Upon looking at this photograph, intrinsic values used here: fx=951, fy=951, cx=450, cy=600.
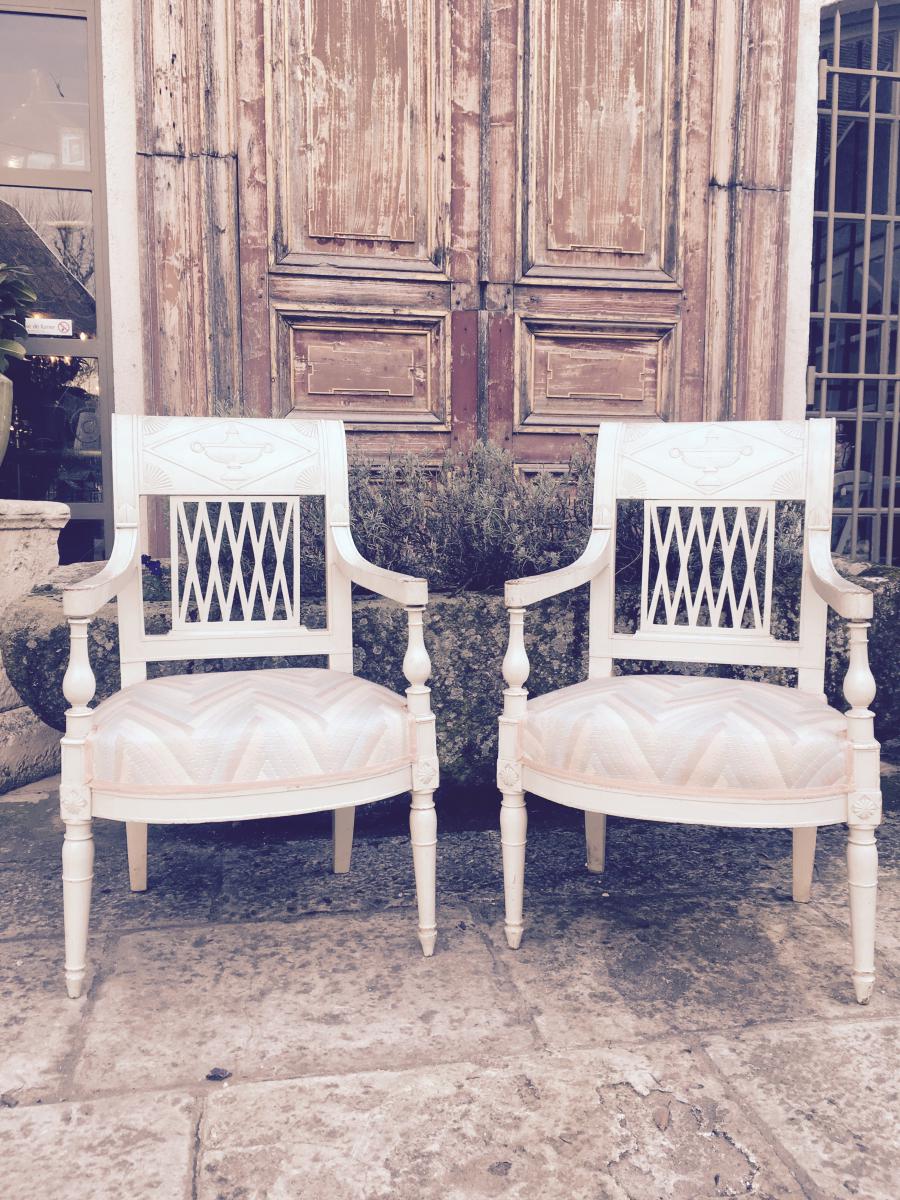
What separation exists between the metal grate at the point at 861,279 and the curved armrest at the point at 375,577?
9.90ft

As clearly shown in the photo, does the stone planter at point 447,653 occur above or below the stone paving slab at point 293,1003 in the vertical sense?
above

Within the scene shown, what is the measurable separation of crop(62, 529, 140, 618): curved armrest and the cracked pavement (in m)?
0.76

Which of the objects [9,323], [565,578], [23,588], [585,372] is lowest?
[23,588]

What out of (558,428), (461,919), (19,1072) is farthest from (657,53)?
(19,1072)

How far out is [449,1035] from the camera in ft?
5.62

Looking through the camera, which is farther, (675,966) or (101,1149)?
(675,966)

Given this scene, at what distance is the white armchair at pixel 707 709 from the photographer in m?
1.78

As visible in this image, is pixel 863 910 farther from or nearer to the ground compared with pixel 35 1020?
farther from the ground

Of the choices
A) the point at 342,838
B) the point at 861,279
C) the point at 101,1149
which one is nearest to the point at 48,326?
the point at 342,838

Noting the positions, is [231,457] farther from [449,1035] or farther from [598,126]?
[598,126]

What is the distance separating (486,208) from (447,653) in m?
2.05

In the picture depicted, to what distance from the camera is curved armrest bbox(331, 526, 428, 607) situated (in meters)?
1.98

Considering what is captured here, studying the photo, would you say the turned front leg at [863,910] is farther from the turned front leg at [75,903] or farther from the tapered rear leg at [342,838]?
the turned front leg at [75,903]

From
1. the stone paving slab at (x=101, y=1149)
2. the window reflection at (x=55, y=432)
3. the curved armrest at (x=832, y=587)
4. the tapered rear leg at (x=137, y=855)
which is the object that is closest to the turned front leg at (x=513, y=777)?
the curved armrest at (x=832, y=587)
